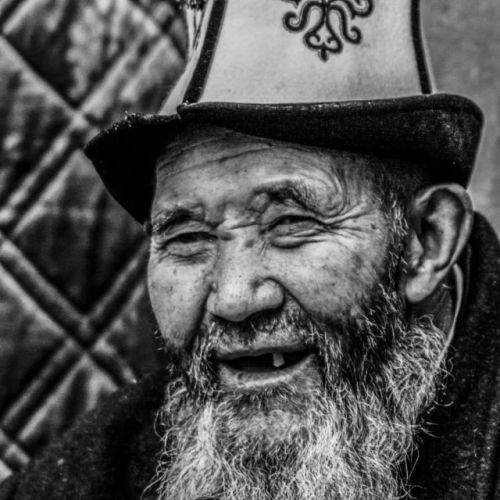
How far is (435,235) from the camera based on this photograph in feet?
8.19

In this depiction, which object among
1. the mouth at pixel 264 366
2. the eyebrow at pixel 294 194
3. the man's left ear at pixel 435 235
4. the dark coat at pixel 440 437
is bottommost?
the dark coat at pixel 440 437

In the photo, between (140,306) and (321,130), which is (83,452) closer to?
(140,306)

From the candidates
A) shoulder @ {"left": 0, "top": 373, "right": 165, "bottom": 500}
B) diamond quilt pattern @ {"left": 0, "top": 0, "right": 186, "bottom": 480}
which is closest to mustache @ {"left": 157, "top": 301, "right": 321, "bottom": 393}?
shoulder @ {"left": 0, "top": 373, "right": 165, "bottom": 500}

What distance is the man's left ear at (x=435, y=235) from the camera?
2.45 metres

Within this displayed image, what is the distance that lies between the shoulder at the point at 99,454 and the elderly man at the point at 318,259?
316 millimetres

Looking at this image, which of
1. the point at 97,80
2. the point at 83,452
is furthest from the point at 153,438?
the point at 97,80

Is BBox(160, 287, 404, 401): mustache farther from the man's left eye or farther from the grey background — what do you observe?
the grey background

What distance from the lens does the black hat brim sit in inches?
87.4

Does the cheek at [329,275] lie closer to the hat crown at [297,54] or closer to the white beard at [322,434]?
the white beard at [322,434]

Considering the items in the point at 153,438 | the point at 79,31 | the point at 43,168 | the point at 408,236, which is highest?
the point at 79,31

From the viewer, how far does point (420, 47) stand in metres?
2.45

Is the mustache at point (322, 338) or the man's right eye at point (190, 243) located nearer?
the mustache at point (322, 338)

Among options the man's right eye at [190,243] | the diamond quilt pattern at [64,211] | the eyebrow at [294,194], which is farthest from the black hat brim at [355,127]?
the diamond quilt pattern at [64,211]

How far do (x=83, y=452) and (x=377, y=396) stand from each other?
2.97ft
